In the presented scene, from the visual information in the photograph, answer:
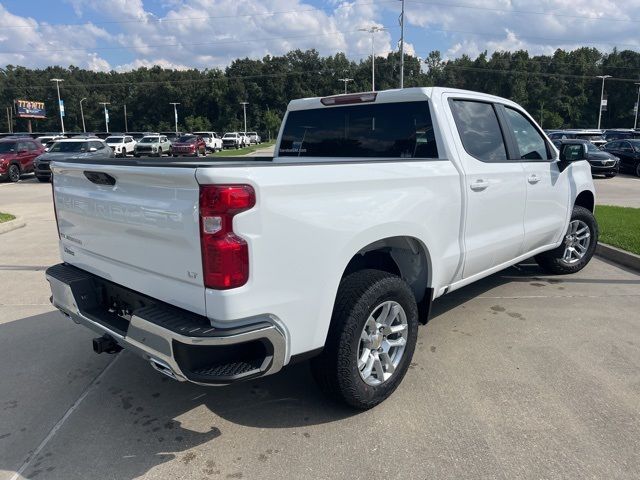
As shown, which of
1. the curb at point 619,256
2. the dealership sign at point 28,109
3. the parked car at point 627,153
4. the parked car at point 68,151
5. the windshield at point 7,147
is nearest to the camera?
the curb at point 619,256

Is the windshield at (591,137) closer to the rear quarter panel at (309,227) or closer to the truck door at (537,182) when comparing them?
the truck door at (537,182)

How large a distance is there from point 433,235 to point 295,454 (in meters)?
1.71

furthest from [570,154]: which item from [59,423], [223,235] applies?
[59,423]

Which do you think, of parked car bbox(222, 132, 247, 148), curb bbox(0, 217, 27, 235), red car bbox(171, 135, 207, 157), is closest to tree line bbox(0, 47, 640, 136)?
parked car bbox(222, 132, 247, 148)

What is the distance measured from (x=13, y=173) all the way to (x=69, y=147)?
273 cm

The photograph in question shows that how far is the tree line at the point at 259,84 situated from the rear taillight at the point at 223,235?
326 feet

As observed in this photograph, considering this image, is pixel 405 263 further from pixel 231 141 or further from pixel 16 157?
pixel 231 141

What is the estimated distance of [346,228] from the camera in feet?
9.20


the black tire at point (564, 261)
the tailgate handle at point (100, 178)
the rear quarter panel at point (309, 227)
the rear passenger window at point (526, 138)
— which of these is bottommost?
the black tire at point (564, 261)

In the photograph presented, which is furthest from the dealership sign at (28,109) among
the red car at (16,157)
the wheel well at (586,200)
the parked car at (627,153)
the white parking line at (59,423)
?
the wheel well at (586,200)

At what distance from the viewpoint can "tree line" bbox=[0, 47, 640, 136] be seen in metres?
94.7

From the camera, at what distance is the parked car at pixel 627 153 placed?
22.6m

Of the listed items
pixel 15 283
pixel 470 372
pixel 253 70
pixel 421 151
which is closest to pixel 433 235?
pixel 421 151

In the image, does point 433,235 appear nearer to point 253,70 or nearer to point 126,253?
point 126,253
